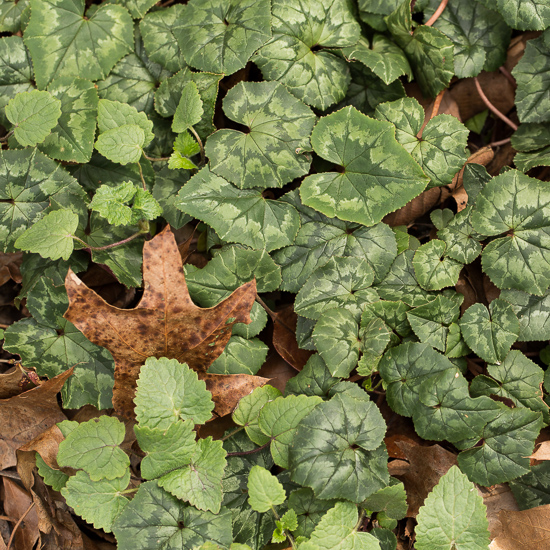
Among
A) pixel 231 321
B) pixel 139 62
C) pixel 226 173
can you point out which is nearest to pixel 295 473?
pixel 231 321

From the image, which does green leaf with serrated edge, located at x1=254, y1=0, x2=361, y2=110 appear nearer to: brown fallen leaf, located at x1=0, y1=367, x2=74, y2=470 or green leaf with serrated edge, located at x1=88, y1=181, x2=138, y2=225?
green leaf with serrated edge, located at x1=88, y1=181, x2=138, y2=225

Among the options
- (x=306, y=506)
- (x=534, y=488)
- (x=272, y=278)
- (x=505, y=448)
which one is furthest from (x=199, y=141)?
(x=534, y=488)

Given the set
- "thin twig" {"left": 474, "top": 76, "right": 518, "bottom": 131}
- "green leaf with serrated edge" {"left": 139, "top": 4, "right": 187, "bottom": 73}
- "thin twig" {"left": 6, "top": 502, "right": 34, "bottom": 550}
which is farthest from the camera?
"thin twig" {"left": 474, "top": 76, "right": 518, "bottom": 131}

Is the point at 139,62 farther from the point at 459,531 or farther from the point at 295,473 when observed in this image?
the point at 459,531

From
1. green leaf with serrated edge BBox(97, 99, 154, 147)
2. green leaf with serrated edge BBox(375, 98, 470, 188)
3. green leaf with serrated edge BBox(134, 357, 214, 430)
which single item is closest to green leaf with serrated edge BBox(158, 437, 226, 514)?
green leaf with serrated edge BBox(134, 357, 214, 430)

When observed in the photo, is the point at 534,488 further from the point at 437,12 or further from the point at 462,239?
the point at 437,12

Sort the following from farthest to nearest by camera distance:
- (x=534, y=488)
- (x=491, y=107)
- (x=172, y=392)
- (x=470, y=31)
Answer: (x=491, y=107) → (x=470, y=31) → (x=534, y=488) → (x=172, y=392)
